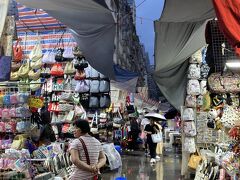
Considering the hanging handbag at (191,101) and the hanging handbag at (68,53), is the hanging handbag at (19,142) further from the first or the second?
the hanging handbag at (191,101)

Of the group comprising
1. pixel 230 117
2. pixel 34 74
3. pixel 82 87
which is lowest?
pixel 230 117

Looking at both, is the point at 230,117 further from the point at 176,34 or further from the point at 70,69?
the point at 70,69

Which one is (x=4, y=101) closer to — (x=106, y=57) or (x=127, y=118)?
(x=106, y=57)

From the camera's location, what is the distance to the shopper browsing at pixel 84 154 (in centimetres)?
502

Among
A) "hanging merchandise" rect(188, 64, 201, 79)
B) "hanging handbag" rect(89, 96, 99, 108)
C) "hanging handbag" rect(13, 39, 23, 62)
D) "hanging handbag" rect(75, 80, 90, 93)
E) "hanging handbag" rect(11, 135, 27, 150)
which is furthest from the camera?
"hanging handbag" rect(89, 96, 99, 108)

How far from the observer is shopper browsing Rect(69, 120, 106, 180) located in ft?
16.5

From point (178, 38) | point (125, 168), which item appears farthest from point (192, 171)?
point (178, 38)

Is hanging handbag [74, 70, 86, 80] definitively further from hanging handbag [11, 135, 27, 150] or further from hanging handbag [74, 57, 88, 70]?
hanging handbag [11, 135, 27, 150]

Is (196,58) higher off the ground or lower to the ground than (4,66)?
higher

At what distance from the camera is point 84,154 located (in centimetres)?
509

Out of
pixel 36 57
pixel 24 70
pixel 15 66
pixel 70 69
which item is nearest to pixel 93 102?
pixel 70 69

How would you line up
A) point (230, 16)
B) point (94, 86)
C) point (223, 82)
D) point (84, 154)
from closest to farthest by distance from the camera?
point (230, 16), point (84, 154), point (223, 82), point (94, 86)

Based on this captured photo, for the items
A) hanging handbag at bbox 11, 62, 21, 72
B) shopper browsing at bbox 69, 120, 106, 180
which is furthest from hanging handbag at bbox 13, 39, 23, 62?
shopper browsing at bbox 69, 120, 106, 180

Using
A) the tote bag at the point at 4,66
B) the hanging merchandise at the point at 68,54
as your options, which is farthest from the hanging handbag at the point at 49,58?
the tote bag at the point at 4,66
